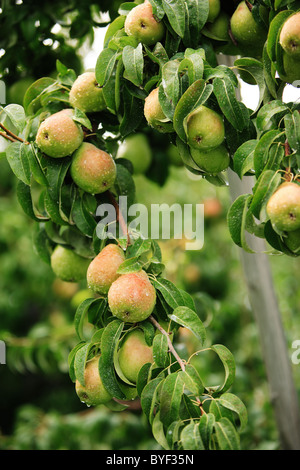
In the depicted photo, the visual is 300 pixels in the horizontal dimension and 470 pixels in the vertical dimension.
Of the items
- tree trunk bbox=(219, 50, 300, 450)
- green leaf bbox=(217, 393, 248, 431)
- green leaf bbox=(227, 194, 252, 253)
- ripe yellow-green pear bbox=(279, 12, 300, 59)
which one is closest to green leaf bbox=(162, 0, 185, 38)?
ripe yellow-green pear bbox=(279, 12, 300, 59)

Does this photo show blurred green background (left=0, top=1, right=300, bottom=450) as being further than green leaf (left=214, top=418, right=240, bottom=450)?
Yes

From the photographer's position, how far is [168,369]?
65 centimetres

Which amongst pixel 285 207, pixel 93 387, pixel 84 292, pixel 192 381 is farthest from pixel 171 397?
pixel 84 292

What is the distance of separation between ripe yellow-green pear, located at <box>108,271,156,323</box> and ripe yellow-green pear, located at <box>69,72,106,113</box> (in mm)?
292

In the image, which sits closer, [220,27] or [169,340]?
[169,340]

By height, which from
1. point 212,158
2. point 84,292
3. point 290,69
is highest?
point 290,69

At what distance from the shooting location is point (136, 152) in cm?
118

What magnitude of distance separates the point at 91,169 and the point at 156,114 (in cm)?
14

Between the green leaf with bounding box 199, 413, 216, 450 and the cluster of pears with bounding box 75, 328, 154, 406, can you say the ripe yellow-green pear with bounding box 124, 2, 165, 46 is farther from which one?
the green leaf with bounding box 199, 413, 216, 450

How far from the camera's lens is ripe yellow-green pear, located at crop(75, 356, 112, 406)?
713 mm

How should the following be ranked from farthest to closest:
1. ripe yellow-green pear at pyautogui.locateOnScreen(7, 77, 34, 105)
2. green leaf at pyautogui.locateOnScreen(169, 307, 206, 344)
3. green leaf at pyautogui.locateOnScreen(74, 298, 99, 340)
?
ripe yellow-green pear at pyautogui.locateOnScreen(7, 77, 34, 105) → green leaf at pyautogui.locateOnScreen(74, 298, 99, 340) → green leaf at pyautogui.locateOnScreen(169, 307, 206, 344)

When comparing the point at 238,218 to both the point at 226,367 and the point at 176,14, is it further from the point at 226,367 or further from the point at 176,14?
the point at 176,14
